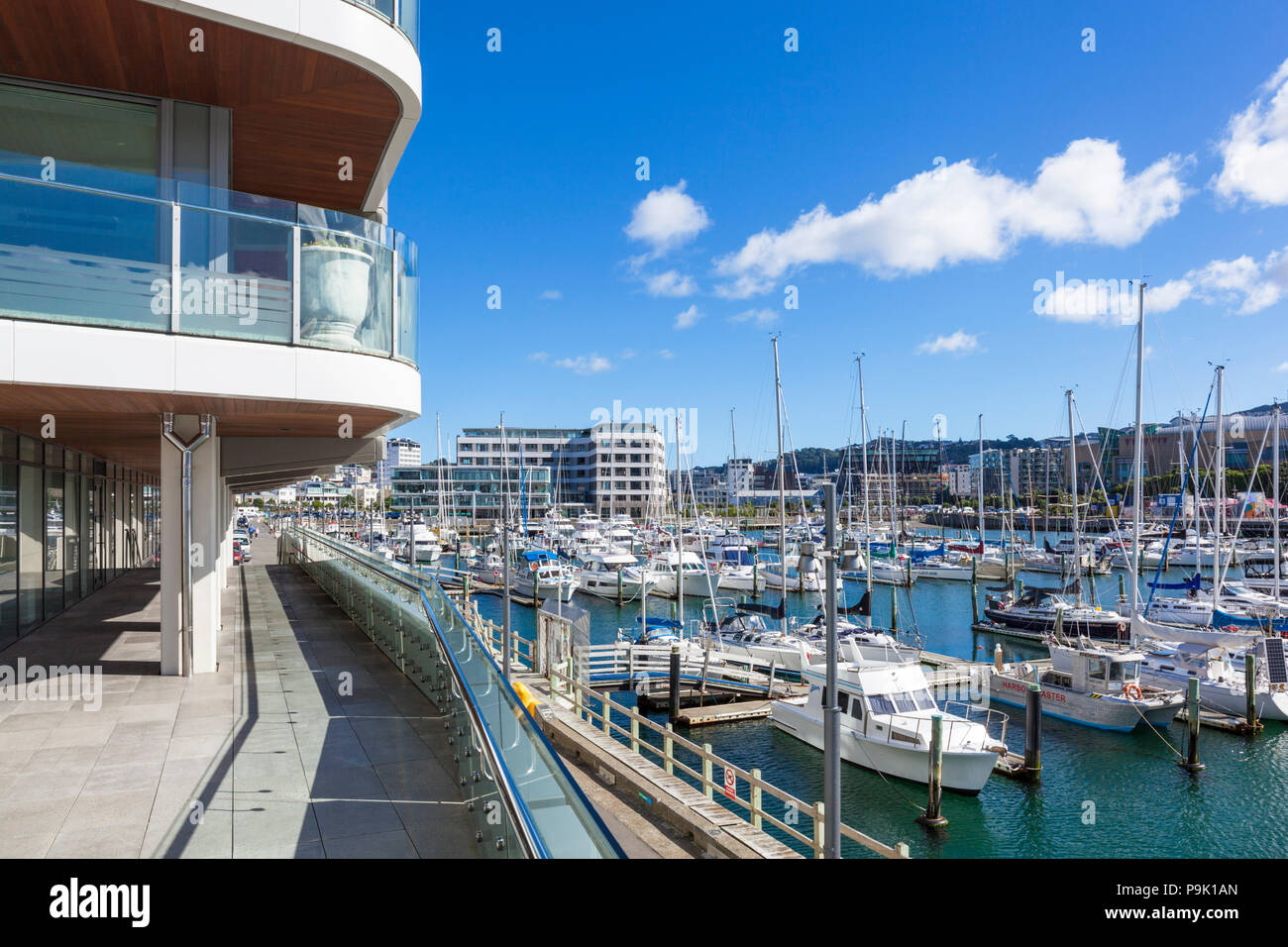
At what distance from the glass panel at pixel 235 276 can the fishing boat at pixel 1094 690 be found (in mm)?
24772

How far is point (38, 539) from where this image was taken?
48.8 ft

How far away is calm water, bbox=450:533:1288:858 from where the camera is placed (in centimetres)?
1802

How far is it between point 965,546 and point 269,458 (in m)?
71.0

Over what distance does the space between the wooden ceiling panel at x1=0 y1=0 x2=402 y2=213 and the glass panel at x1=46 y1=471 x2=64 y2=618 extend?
8404 mm

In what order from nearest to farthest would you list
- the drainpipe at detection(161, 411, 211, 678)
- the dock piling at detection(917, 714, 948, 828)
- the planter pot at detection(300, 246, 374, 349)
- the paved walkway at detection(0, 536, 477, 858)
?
the paved walkway at detection(0, 536, 477, 858) < the planter pot at detection(300, 246, 374, 349) < the drainpipe at detection(161, 411, 211, 678) < the dock piling at detection(917, 714, 948, 828)

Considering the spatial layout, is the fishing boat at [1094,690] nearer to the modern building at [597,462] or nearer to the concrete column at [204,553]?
the concrete column at [204,553]

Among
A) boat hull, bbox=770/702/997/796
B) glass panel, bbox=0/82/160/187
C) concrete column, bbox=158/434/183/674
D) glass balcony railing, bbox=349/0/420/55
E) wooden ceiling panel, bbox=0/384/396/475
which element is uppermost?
glass balcony railing, bbox=349/0/420/55

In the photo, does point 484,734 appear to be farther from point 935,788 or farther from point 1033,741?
point 1033,741

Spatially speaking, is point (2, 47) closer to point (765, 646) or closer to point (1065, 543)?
point (765, 646)

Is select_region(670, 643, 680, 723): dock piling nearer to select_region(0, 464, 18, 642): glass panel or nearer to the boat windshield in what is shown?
the boat windshield

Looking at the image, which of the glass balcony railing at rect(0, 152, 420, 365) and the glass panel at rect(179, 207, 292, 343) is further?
the glass panel at rect(179, 207, 292, 343)

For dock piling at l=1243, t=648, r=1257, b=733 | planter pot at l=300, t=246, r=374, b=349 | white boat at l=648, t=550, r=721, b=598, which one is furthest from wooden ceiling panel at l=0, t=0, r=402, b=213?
white boat at l=648, t=550, r=721, b=598

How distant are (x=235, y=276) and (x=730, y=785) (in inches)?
428
